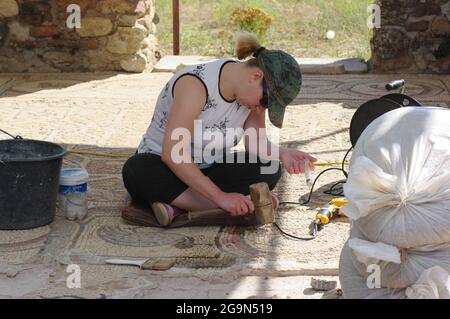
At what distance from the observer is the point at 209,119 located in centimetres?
438

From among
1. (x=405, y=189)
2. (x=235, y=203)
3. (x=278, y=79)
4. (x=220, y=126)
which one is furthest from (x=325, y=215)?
(x=405, y=189)

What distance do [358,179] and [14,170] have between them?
1845 mm

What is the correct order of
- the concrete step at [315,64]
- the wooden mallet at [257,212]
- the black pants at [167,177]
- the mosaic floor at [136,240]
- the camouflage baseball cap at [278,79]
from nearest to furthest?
the mosaic floor at [136,240]
the camouflage baseball cap at [278,79]
the wooden mallet at [257,212]
the black pants at [167,177]
the concrete step at [315,64]

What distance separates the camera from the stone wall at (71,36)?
8656 mm

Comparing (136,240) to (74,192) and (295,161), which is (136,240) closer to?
(74,192)

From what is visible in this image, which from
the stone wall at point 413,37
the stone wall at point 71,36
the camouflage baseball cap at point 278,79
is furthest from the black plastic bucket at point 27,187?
the stone wall at point 413,37

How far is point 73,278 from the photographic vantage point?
380 cm

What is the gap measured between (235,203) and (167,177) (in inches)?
15.7

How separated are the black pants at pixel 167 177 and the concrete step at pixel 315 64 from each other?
4.27 metres

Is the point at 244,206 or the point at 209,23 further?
the point at 209,23

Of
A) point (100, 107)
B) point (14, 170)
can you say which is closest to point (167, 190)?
point (14, 170)

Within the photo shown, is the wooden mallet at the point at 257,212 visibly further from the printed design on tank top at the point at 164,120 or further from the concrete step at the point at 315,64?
the concrete step at the point at 315,64

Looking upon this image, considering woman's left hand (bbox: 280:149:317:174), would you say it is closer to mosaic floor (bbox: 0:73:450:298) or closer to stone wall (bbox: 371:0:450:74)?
mosaic floor (bbox: 0:73:450:298)
